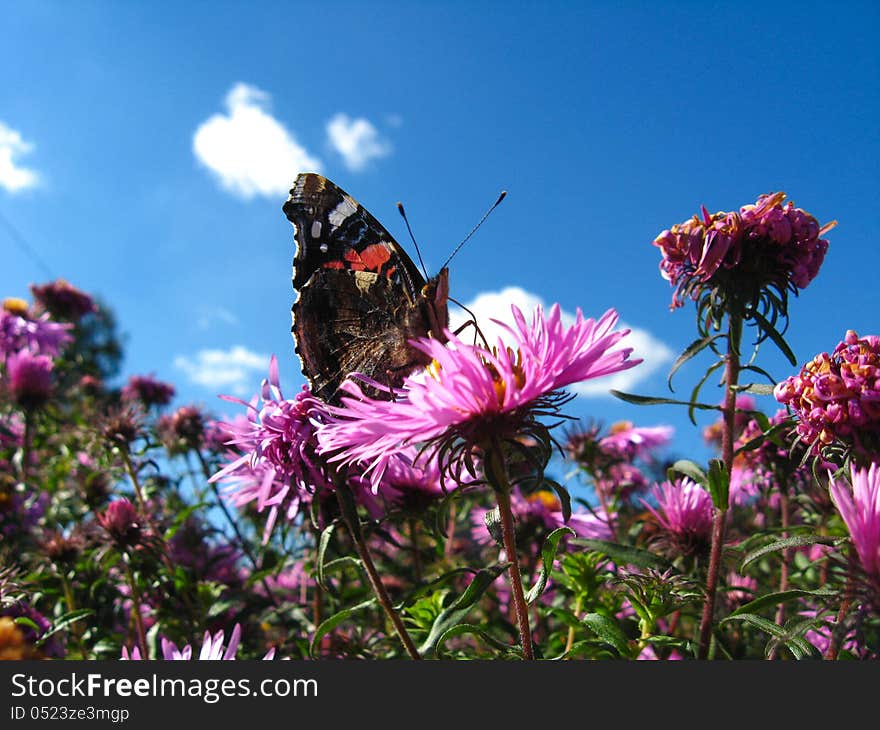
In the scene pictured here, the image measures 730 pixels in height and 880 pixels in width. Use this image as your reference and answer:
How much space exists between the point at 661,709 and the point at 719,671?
0.10 meters

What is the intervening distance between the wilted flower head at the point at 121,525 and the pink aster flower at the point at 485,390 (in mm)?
1387

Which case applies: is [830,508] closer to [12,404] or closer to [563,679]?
[563,679]

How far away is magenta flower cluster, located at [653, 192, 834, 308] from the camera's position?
1.62 m

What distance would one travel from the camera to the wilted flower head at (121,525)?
2365 millimetres

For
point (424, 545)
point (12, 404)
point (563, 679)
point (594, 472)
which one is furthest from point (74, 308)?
point (563, 679)

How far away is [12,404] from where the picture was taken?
4.16 m

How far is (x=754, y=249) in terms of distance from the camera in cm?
164

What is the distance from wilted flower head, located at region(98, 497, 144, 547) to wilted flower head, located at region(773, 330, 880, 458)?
2028 mm

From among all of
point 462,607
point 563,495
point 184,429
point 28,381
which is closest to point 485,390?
point 563,495

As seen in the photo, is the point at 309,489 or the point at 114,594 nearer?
the point at 309,489

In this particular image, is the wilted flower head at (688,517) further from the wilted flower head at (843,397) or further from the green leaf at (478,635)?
the green leaf at (478,635)

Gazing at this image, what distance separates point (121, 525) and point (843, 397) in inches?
83.9

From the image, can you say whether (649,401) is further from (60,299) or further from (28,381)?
(60,299)

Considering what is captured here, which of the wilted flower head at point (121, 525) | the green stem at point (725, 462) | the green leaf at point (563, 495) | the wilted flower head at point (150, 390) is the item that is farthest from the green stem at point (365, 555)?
the wilted flower head at point (150, 390)
